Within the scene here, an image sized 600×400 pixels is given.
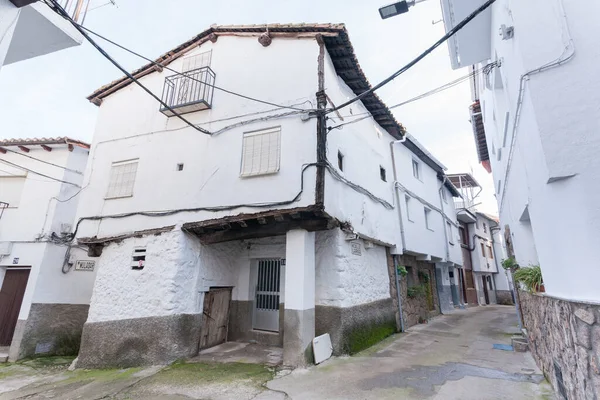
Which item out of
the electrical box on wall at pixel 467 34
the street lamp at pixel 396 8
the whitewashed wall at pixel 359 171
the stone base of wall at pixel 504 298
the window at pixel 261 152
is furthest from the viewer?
the stone base of wall at pixel 504 298

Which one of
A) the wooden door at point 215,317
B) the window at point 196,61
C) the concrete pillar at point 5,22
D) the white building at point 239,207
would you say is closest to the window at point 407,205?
the white building at point 239,207

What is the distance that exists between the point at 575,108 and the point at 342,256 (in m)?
5.26

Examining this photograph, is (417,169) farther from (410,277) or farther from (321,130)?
(321,130)

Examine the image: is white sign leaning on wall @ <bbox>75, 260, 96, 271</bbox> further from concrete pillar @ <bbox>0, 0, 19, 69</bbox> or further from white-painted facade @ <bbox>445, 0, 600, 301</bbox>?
white-painted facade @ <bbox>445, 0, 600, 301</bbox>

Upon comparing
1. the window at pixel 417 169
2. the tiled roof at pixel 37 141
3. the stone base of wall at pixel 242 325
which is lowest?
the stone base of wall at pixel 242 325

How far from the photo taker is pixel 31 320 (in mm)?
9289

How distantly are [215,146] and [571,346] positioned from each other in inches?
317

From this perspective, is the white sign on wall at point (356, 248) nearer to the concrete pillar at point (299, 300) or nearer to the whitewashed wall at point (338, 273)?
the whitewashed wall at point (338, 273)

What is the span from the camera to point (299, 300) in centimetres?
648

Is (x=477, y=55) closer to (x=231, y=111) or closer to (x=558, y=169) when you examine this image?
(x=558, y=169)

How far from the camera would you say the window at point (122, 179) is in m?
9.20

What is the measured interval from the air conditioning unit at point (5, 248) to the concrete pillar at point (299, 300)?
33.8 ft

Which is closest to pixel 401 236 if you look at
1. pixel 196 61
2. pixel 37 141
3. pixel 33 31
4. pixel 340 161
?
pixel 340 161

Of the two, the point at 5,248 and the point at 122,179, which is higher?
the point at 122,179
